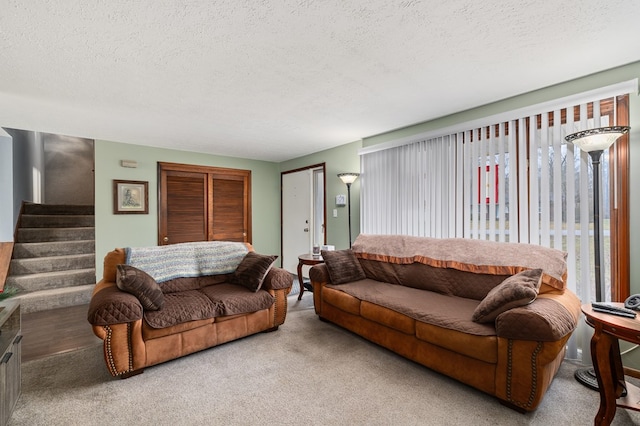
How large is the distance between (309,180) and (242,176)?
1375 mm

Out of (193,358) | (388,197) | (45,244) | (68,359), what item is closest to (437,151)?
(388,197)

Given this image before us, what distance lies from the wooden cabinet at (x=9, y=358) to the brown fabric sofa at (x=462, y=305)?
8.01 feet

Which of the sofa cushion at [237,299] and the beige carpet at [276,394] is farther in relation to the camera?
the sofa cushion at [237,299]

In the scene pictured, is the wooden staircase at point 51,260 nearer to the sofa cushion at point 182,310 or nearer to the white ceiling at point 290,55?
the white ceiling at point 290,55

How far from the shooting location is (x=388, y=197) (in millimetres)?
4043

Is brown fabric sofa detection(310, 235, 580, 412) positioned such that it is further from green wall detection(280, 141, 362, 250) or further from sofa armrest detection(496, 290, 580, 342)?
green wall detection(280, 141, 362, 250)

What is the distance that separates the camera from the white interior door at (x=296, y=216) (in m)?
5.49

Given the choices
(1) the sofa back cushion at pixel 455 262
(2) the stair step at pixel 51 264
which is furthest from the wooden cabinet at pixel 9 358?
(2) the stair step at pixel 51 264

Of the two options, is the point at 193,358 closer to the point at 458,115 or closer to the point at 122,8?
the point at 122,8

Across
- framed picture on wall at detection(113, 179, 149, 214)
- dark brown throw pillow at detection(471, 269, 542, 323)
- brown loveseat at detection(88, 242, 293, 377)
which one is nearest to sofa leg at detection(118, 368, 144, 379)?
brown loveseat at detection(88, 242, 293, 377)

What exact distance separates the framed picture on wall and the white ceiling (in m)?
1.28

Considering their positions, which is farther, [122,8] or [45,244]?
[45,244]

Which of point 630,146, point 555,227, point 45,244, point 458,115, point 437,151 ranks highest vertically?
point 458,115

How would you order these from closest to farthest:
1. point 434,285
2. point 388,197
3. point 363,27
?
point 363,27, point 434,285, point 388,197
